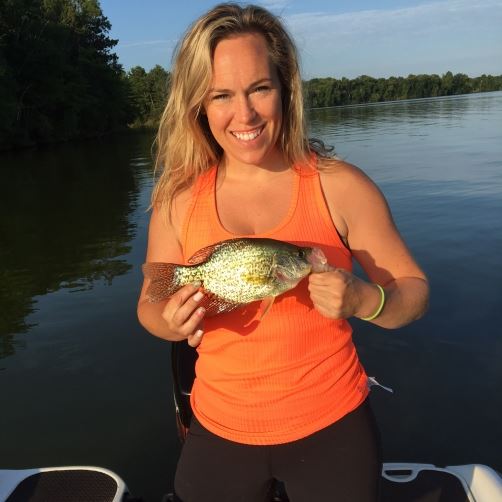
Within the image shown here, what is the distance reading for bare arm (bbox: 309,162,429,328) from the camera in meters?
2.34

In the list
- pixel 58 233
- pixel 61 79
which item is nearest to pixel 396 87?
pixel 61 79

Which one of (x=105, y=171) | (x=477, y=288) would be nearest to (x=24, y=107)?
(x=105, y=171)

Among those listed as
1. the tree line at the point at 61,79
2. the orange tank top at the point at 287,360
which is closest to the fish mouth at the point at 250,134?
the orange tank top at the point at 287,360

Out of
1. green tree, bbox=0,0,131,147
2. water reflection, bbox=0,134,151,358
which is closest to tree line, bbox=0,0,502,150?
green tree, bbox=0,0,131,147

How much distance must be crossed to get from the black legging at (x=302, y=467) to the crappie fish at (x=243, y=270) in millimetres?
645

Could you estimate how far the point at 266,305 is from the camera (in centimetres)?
229

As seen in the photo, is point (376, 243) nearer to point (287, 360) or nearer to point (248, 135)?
point (287, 360)

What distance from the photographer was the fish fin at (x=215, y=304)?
2385 mm

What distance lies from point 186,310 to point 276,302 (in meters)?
0.42

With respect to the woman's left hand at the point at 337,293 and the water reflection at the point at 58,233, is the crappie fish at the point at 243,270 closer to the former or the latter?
the woman's left hand at the point at 337,293

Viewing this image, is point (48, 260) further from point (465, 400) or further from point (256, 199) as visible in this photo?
point (256, 199)

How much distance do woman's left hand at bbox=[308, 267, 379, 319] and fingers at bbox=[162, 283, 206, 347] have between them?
1.71 ft

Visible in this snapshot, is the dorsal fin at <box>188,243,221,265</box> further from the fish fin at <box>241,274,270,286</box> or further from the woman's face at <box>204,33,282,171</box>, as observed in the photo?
the woman's face at <box>204,33,282,171</box>

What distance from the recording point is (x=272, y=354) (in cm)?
229
